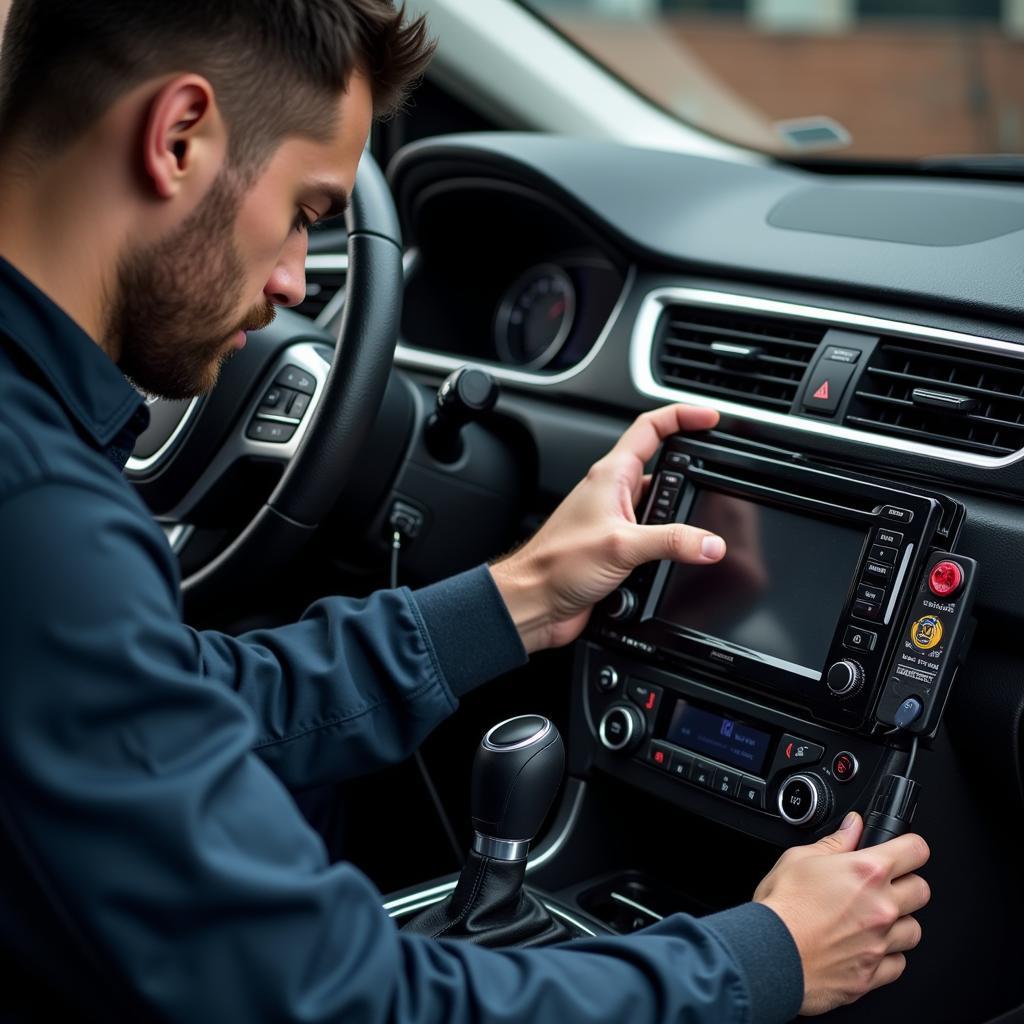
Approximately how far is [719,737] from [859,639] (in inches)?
8.5

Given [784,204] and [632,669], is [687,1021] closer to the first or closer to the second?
[632,669]

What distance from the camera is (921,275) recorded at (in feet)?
4.81

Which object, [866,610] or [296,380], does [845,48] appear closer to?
[296,380]

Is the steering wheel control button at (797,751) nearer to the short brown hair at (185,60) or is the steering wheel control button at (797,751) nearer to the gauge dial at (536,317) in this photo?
the short brown hair at (185,60)

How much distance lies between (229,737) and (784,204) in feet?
4.08

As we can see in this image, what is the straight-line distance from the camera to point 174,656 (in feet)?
2.72

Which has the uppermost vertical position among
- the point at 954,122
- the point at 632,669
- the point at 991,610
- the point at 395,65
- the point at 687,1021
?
the point at 954,122

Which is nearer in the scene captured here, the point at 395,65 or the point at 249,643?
the point at 395,65

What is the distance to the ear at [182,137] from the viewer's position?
2.92 feet

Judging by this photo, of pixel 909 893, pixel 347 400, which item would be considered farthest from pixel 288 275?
pixel 909 893

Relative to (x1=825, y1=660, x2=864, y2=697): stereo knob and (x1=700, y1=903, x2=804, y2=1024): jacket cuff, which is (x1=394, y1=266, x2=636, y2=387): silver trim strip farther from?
(x1=700, y1=903, x2=804, y2=1024): jacket cuff

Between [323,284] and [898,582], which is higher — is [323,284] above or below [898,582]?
above

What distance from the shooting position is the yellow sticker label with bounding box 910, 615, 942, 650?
1.25m

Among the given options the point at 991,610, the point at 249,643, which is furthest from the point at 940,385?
the point at 249,643
